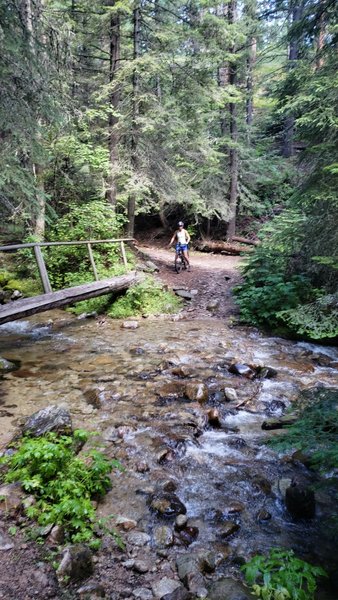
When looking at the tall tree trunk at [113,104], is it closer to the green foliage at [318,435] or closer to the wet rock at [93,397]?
the wet rock at [93,397]

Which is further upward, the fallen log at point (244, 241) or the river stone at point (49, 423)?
the fallen log at point (244, 241)

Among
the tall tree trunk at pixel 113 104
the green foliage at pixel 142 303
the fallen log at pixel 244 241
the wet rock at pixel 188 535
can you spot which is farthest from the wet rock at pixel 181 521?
the fallen log at pixel 244 241

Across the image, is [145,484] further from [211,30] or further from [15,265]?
[211,30]

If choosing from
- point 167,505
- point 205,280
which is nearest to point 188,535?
point 167,505

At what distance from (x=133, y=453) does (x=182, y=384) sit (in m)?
2.09

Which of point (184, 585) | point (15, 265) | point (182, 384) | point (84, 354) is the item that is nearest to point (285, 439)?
point (184, 585)

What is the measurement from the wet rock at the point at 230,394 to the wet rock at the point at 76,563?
11.8 feet

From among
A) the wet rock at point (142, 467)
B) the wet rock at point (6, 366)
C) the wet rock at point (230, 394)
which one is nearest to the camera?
the wet rock at point (142, 467)


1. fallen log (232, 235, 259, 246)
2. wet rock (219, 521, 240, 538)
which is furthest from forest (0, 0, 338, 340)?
wet rock (219, 521, 240, 538)

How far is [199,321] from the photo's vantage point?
10.8 metres

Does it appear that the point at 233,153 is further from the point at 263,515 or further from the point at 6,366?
the point at 263,515

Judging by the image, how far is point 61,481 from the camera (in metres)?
3.53

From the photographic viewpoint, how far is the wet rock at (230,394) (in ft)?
20.1

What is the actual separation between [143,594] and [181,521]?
84 centimetres
